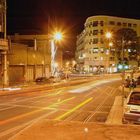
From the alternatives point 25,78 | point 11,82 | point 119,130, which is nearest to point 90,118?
point 119,130

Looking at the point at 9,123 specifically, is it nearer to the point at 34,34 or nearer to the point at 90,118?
the point at 90,118

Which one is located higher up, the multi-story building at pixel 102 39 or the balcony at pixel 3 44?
the multi-story building at pixel 102 39

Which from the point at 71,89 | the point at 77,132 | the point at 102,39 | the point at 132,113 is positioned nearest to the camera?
the point at 77,132

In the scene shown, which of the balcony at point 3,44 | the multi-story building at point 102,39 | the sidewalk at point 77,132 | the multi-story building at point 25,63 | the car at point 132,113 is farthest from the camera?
the multi-story building at point 102,39

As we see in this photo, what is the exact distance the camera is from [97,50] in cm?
11856

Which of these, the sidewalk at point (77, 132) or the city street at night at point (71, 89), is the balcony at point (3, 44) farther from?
the sidewalk at point (77, 132)

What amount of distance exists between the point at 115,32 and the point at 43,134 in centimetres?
10210

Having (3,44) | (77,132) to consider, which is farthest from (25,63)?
(77,132)

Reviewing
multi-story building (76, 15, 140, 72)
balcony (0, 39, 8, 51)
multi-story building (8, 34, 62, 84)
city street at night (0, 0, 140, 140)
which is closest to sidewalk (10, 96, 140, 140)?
city street at night (0, 0, 140, 140)

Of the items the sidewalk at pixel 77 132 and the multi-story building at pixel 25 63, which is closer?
the sidewalk at pixel 77 132

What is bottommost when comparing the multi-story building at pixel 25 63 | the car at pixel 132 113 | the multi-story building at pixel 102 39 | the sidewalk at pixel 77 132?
the sidewalk at pixel 77 132

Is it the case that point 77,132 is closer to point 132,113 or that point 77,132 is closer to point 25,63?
point 132,113

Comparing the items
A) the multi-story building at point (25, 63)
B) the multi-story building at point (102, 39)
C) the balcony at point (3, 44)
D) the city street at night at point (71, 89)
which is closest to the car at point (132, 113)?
the city street at night at point (71, 89)

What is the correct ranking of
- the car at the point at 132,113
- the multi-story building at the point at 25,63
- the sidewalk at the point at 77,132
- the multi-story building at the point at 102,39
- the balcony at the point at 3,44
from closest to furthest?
the sidewalk at the point at 77,132 → the car at the point at 132,113 → the balcony at the point at 3,44 → the multi-story building at the point at 25,63 → the multi-story building at the point at 102,39
